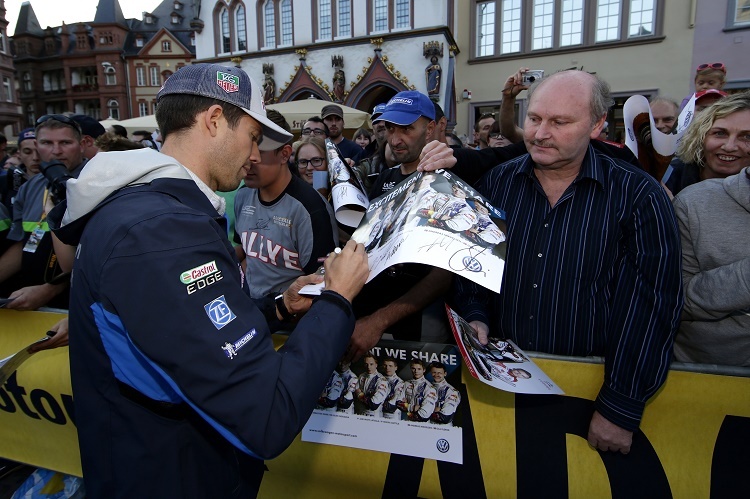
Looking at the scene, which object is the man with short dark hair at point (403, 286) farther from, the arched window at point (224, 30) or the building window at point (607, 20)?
the arched window at point (224, 30)

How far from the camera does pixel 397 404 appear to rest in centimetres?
212

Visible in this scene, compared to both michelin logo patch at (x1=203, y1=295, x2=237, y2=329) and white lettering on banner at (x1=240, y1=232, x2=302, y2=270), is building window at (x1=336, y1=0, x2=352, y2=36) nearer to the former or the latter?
white lettering on banner at (x1=240, y1=232, x2=302, y2=270)

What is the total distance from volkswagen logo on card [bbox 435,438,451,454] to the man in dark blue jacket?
0.87 metres

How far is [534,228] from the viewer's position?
2133mm

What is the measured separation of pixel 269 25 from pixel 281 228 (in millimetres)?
24426

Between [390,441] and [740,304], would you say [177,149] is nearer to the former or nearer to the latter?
[390,441]

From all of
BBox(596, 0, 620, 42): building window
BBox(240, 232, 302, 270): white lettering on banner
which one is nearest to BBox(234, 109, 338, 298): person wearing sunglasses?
BBox(240, 232, 302, 270): white lettering on banner

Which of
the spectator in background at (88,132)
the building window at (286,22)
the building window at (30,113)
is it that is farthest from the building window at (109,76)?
the spectator in background at (88,132)

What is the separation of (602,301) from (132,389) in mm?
1847

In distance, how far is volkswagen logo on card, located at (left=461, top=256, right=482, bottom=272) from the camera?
4.61ft

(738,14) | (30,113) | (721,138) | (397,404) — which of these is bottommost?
(397,404)

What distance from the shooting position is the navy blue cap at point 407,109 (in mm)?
3238

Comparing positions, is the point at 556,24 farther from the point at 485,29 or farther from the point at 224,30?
the point at 224,30

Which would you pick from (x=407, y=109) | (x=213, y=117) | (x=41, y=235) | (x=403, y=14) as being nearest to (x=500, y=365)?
(x=213, y=117)
